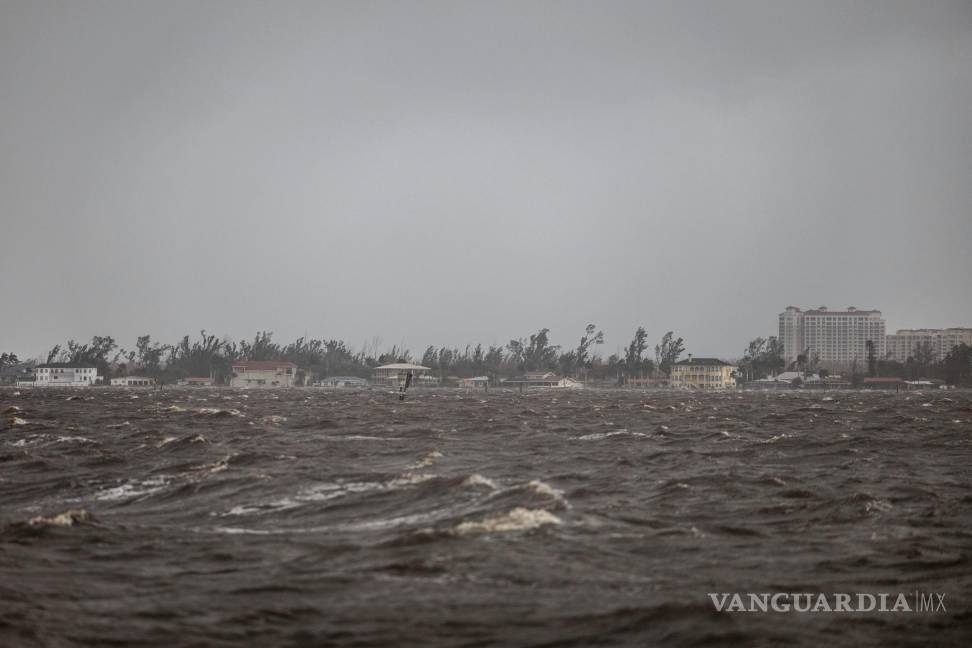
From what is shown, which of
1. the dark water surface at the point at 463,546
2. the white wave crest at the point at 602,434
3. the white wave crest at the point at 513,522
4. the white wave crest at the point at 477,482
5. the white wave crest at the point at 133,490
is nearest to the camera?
the dark water surface at the point at 463,546

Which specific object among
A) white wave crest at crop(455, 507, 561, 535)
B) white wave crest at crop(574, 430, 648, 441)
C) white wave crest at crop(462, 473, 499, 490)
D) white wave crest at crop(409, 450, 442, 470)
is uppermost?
white wave crest at crop(462, 473, 499, 490)

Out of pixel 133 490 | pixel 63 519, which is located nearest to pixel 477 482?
pixel 133 490

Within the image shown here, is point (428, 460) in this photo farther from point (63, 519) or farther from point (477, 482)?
point (63, 519)

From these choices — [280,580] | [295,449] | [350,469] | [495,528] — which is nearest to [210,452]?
[295,449]

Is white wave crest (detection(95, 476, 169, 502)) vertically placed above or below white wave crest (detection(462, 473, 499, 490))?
below

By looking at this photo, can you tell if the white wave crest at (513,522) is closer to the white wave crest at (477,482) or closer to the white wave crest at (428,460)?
the white wave crest at (477,482)

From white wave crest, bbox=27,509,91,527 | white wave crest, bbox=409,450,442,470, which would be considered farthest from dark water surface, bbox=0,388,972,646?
white wave crest, bbox=409,450,442,470

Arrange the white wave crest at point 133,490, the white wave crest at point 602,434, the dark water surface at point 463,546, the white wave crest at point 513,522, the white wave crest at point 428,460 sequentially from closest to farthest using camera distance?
the dark water surface at point 463,546 < the white wave crest at point 513,522 < the white wave crest at point 133,490 < the white wave crest at point 428,460 < the white wave crest at point 602,434

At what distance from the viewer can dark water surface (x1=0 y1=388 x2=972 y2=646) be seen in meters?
11.5

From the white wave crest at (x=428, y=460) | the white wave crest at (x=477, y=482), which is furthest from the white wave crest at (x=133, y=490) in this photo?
the white wave crest at (x=477, y=482)

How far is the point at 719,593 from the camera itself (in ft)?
43.2

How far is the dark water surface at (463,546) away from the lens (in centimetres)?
1147

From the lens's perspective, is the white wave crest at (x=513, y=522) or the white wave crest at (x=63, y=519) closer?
the white wave crest at (x=513, y=522)

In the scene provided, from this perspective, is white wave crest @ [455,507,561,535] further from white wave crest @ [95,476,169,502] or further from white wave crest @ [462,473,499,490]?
white wave crest @ [95,476,169,502]
